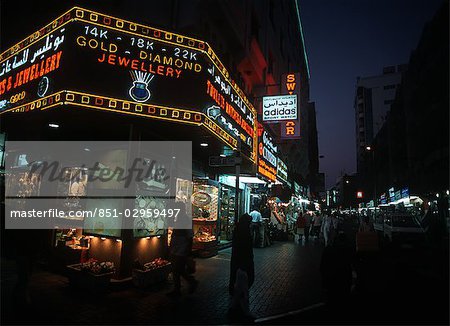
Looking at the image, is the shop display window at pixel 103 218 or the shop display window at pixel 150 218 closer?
the shop display window at pixel 103 218

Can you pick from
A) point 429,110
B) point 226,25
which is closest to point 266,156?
point 226,25

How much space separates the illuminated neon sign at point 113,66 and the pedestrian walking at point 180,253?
2.83 m

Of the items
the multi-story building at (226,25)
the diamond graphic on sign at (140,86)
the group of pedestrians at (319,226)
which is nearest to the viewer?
the diamond graphic on sign at (140,86)

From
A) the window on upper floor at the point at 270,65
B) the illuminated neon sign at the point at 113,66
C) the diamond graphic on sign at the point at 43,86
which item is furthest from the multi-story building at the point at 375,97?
the diamond graphic on sign at the point at 43,86

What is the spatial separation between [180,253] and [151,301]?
1.20m

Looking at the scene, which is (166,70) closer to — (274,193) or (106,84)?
(106,84)

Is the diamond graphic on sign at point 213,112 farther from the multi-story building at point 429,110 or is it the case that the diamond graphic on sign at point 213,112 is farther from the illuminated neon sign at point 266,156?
the multi-story building at point 429,110

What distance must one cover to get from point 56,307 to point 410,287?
30.3 feet

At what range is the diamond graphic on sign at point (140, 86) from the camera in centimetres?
801

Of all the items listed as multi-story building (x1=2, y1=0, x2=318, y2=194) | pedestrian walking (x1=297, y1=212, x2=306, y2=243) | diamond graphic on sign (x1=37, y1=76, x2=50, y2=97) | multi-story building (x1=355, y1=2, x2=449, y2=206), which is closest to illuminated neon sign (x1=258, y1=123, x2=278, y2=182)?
multi-story building (x1=2, y1=0, x2=318, y2=194)

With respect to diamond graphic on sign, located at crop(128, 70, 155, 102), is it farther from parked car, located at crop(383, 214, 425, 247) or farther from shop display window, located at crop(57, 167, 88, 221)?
parked car, located at crop(383, 214, 425, 247)

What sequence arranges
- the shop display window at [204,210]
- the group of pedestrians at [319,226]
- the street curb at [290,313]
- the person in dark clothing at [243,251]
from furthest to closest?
the group of pedestrians at [319,226] → the shop display window at [204,210] → the person in dark clothing at [243,251] → the street curb at [290,313]

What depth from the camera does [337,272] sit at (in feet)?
21.0

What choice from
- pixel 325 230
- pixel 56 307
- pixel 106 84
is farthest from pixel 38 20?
pixel 325 230
